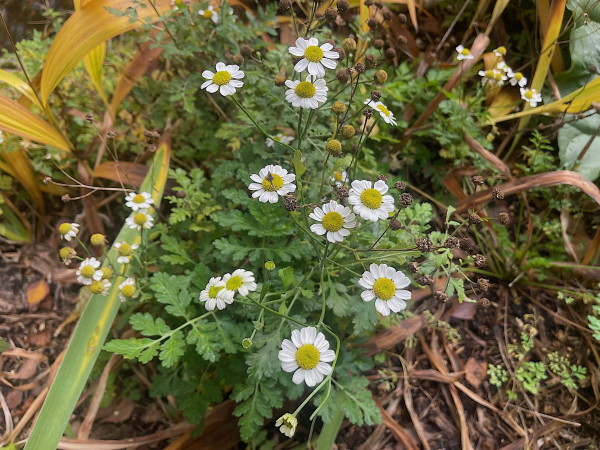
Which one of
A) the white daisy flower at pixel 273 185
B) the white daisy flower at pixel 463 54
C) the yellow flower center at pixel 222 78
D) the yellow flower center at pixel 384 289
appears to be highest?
the yellow flower center at pixel 222 78

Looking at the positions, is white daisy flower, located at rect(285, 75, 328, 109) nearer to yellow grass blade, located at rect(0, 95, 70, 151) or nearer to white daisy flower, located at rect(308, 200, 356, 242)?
white daisy flower, located at rect(308, 200, 356, 242)

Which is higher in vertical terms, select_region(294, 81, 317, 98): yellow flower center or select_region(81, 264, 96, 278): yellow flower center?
select_region(294, 81, 317, 98): yellow flower center

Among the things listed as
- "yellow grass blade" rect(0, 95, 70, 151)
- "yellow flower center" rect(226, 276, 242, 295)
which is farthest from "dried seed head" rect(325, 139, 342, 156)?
"yellow grass blade" rect(0, 95, 70, 151)

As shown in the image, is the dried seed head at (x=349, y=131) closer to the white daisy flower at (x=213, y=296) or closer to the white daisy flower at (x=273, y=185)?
the white daisy flower at (x=273, y=185)

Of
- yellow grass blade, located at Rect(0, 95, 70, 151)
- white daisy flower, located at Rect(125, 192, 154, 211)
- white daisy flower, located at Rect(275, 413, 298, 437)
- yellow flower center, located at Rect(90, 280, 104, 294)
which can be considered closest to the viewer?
white daisy flower, located at Rect(275, 413, 298, 437)

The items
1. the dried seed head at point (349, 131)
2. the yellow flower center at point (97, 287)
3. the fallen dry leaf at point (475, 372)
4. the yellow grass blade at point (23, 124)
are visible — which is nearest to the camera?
the dried seed head at point (349, 131)

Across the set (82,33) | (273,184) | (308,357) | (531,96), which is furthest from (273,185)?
(531,96)

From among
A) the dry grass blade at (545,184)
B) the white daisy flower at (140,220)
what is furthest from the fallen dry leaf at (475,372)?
the white daisy flower at (140,220)

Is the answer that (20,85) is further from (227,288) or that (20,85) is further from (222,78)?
(227,288)
